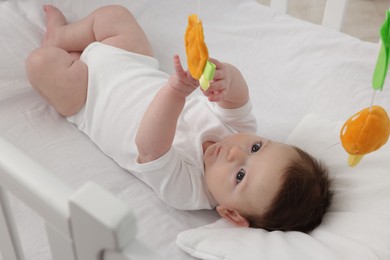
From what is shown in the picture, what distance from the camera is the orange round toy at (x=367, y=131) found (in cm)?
64

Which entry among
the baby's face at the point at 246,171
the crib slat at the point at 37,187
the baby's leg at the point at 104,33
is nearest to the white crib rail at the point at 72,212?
the crib slat at the point at 37,187

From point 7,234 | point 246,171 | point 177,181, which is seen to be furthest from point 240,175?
point 7,234

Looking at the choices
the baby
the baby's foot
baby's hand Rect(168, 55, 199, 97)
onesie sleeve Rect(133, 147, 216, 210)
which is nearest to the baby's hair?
the baby

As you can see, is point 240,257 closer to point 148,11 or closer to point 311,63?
point 311,63

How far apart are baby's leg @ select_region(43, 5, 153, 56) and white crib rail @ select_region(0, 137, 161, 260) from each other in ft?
2.29

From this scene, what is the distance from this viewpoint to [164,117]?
0.81 metres

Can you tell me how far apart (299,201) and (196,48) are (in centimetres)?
30

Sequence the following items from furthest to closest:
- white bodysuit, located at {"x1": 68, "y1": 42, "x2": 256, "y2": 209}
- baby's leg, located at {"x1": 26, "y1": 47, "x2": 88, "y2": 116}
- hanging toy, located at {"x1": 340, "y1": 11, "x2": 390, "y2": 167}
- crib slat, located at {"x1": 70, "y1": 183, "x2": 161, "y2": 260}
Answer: baby's leg, located at {"x1": 26, "y1": 47, "x2": 88, "y2": 116} → white bodysuit, located at {"x1": 68, "y1": 42, "x2": 256, "y2": 209} → hanging toy, located at {"x1": 340, "y1": 11, "x2": 390, "y2": 167} → crib slat, located at {"x1": 70, "y1": 183, "x2": 161, "y2": 260}

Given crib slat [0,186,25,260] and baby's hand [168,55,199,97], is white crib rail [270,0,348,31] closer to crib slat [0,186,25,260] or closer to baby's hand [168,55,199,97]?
baby's hand [168,55,199,97]

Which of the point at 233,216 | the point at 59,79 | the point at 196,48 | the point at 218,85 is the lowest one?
the point at 233,216

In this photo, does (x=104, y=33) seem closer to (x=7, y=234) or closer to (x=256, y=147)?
(x=256, y=147)

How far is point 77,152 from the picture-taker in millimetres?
1019

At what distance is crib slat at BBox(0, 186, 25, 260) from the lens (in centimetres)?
53

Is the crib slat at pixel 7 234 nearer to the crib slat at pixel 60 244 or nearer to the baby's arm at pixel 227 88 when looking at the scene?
the crib slat at pixel 60 244
